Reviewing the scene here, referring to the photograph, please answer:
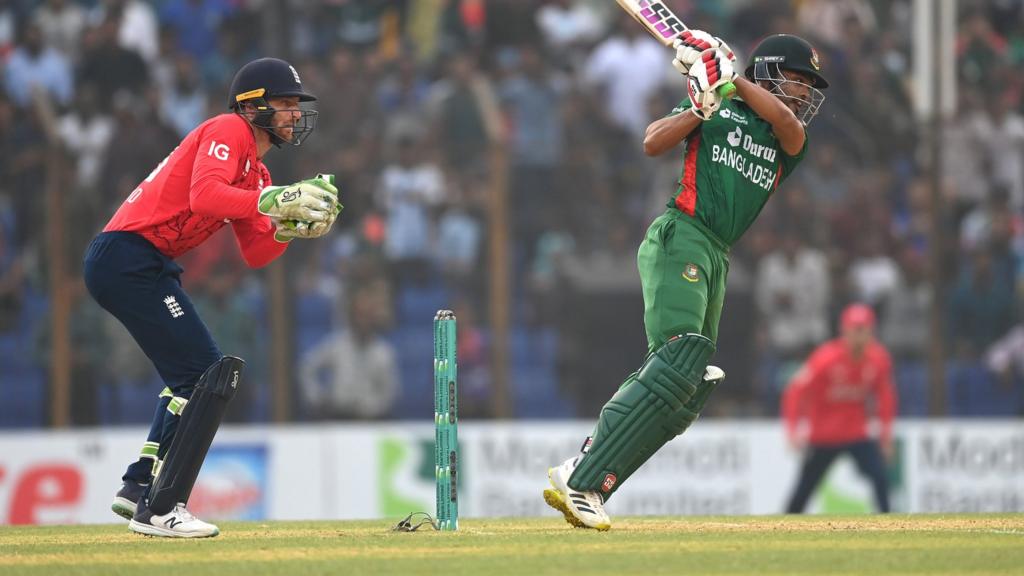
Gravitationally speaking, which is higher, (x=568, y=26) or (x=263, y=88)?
(x=568, y=26)

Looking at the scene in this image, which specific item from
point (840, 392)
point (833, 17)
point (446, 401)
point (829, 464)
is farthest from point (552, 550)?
point (833, 17)

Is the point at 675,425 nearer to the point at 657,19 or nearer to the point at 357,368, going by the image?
the point at 657,19

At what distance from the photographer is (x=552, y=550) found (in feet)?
21.0

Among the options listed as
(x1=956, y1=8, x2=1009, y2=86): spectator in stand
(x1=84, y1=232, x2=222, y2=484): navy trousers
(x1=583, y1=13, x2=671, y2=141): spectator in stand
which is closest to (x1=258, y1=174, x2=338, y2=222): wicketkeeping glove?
(x1=84, y1=232, x2=222, y2=484): navy trousers

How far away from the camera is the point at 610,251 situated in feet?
46.1

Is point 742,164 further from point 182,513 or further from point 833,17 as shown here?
point 833,17

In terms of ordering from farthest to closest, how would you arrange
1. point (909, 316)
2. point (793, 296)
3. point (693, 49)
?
point (909, 316) → point (793, 296) → point (693, 49)

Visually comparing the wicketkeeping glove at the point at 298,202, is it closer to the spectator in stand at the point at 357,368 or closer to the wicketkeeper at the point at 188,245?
the wicketkeeper at the point at 188,245

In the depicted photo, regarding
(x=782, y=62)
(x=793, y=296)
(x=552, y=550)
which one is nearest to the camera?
(x=552, y=550)

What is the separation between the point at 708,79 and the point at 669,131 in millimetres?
384

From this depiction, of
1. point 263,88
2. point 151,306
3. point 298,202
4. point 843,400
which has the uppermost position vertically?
point 263,88

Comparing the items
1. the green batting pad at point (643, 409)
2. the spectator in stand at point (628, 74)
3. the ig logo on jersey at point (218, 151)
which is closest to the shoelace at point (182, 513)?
the ig logo on jersey at point (218, 151)

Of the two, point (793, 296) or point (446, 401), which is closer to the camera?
point (446, 401)

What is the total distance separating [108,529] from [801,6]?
35.8 ft
